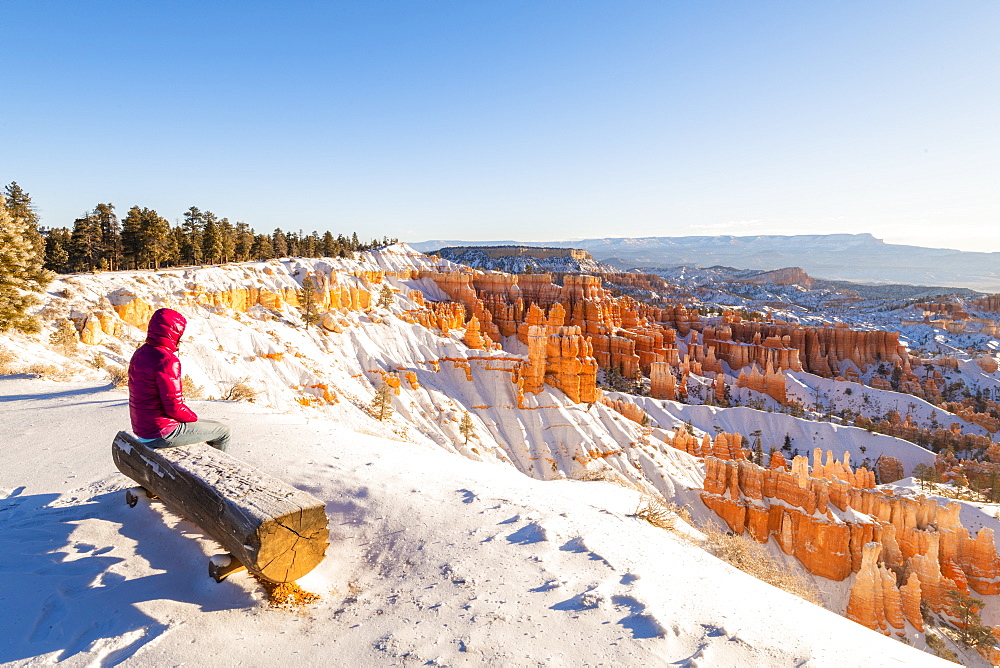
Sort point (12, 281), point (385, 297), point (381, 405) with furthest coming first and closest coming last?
point (385, 297)
point (381, 405)
point (12, 281)

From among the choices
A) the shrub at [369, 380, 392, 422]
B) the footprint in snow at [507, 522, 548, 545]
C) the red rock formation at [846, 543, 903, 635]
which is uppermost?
the footprint in snow at [507, 522, 548, 545]

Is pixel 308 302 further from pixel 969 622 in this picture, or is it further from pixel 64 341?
pixel 969 622

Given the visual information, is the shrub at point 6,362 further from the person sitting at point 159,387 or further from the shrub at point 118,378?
the person sitting at point 159,387

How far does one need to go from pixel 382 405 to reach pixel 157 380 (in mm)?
20057

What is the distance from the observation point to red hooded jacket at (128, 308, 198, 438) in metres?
4.51

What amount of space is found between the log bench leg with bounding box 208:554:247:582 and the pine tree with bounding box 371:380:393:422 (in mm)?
20201

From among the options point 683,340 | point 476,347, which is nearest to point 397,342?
point 476,347

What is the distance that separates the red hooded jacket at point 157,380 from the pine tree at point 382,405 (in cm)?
1935

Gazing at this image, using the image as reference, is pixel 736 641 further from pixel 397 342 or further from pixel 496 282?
pixel 496 282

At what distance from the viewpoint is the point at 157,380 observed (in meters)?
4.52

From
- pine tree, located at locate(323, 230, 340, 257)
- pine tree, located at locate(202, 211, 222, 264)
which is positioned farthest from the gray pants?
pine tree, located at locate(323, 230, 340, 257)

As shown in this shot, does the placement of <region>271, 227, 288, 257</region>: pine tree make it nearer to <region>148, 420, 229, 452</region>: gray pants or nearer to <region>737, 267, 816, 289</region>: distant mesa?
<region>148, 420, 229, 452</region>: gray pants

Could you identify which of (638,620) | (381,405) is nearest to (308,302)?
(381,405)

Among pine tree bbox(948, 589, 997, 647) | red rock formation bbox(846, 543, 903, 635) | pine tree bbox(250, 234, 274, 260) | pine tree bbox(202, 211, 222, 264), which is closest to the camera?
pine tree bbox(948, 589, 997, 647)
